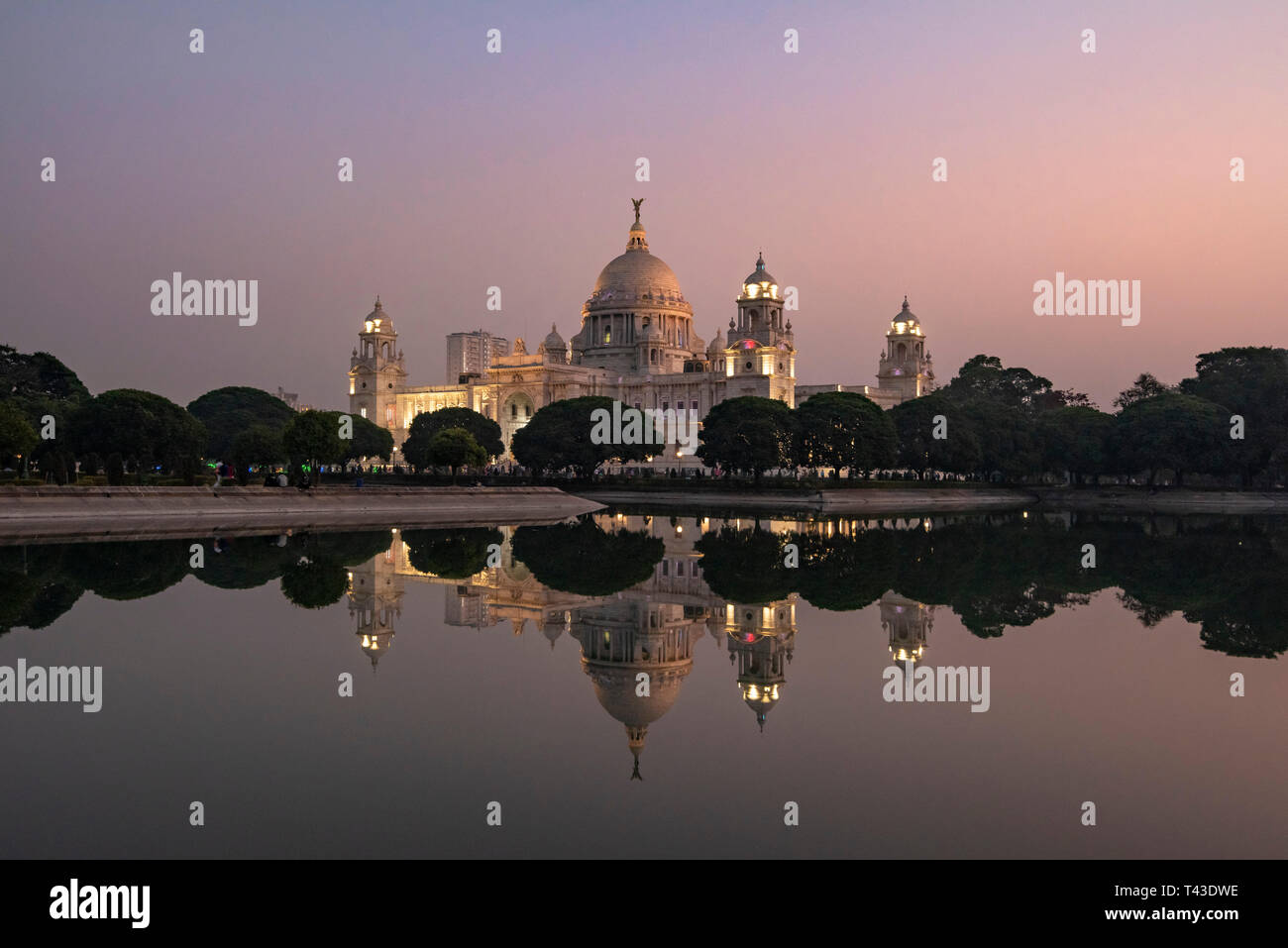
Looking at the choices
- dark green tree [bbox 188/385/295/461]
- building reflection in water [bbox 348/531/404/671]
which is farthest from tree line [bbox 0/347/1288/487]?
building reflection in water [bbox 348/531/404/671]

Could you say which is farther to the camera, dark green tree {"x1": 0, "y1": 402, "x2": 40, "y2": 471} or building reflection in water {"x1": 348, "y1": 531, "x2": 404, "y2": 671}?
dark green tree {"x1": 0, "y1": 402, "x2": 40, "y2": 471}

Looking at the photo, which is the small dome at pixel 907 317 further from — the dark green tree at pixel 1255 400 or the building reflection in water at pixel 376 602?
the building reflection in water at pixel 376 602

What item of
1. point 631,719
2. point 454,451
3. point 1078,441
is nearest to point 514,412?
point 454,451

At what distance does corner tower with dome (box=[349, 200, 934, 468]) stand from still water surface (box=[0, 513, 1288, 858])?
313 feet

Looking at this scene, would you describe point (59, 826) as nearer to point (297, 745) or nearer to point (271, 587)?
point (297, 745)

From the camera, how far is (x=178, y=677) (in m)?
15.8

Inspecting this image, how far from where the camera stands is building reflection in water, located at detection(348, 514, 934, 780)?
610 inches

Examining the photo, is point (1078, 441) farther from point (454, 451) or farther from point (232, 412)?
point (232, 412)

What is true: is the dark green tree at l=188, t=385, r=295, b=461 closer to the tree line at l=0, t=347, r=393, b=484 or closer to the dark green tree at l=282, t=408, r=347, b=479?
the tree line at l=0, t=347, r=393, b=484

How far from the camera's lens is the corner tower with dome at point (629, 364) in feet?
409

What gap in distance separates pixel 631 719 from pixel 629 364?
130 m

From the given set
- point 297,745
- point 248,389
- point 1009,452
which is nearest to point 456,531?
point 297,745

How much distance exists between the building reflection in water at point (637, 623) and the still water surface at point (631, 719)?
0.10 metres
